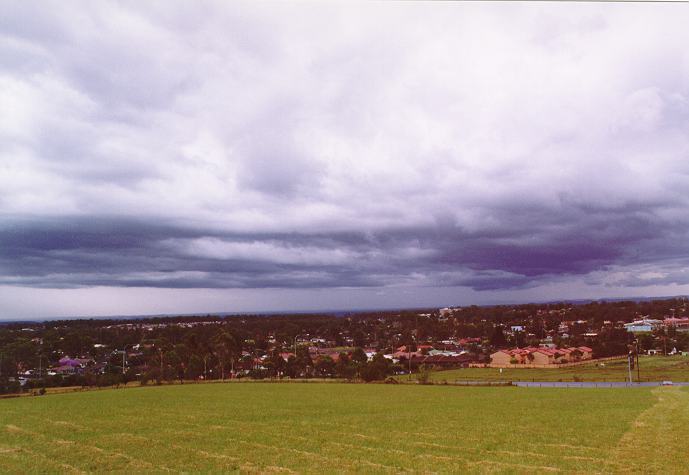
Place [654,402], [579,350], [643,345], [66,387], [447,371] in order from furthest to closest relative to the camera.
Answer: [643,345]
[579,350]
[447,371]
[66,387]
[654,402]

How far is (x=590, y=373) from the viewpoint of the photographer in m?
96.6

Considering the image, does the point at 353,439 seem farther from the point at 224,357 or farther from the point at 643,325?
the point at 643,325

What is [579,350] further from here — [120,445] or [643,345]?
[120,445]

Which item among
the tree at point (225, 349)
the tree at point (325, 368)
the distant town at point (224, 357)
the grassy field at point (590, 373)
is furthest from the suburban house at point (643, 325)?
the tree at point (225, 349)

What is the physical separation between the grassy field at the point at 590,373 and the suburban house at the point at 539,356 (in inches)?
289

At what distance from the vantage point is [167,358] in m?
99.8

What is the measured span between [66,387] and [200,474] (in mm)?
75259

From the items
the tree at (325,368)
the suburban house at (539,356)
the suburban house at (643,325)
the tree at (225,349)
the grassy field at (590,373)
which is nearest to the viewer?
the grassy field at (590,373)

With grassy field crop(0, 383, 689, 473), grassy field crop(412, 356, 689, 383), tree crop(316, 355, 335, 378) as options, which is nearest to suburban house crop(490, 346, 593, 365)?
grassy field crop(412, 356, 689, 383)

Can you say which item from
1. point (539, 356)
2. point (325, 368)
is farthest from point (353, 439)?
point (539, 356)

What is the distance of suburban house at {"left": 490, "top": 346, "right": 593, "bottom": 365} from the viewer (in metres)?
116

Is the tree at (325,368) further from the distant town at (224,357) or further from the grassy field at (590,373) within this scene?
the grassy field at (590,373)

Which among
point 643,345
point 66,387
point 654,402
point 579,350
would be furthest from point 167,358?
point 643,345

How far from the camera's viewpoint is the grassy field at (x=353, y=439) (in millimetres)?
19625
